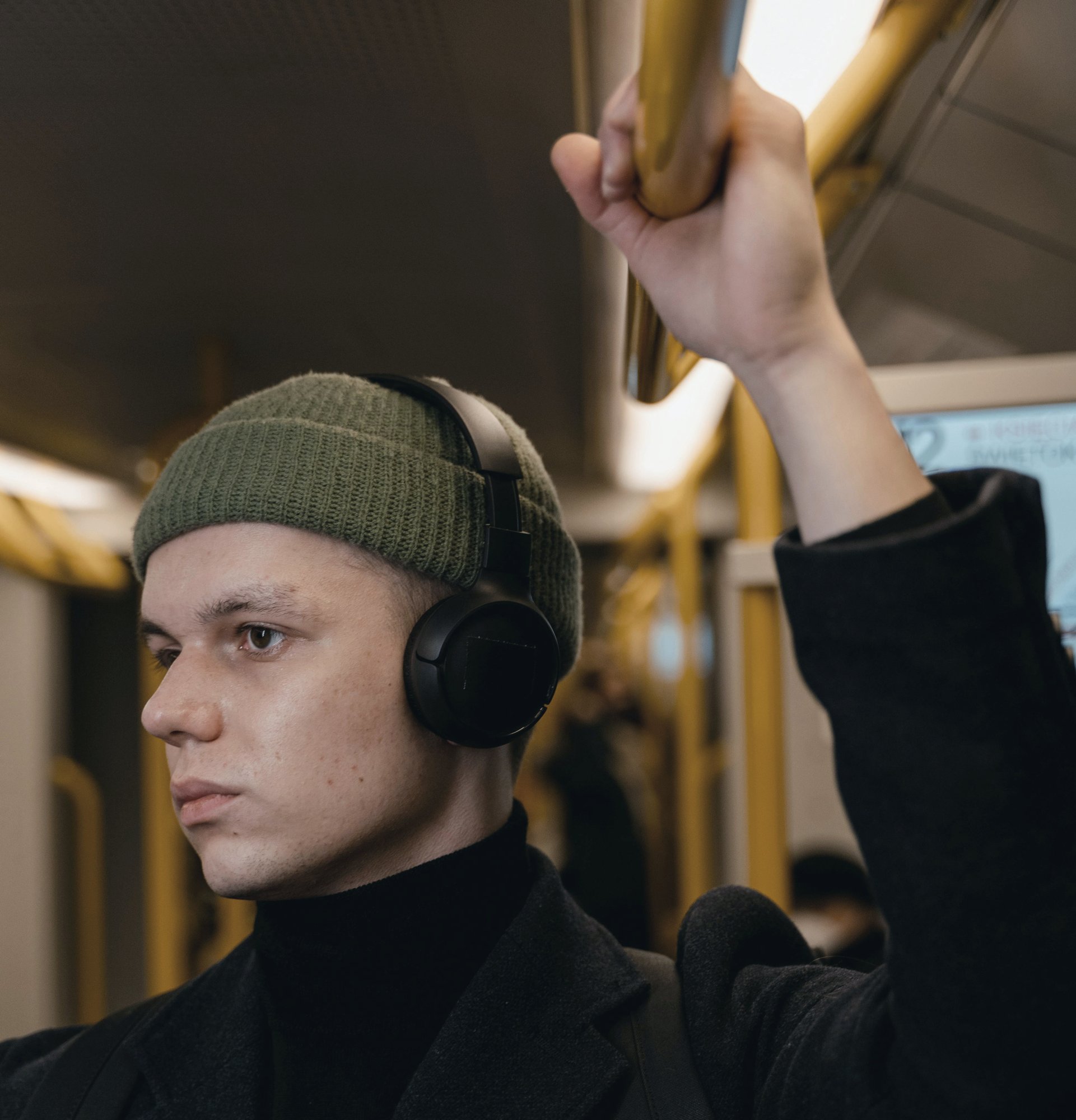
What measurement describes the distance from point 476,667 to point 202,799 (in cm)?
32

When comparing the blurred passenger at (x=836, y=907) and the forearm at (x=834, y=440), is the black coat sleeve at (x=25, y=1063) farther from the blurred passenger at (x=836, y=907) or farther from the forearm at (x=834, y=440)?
the blurred passenger at (x=836, y=907)

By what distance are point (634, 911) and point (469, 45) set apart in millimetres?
3484

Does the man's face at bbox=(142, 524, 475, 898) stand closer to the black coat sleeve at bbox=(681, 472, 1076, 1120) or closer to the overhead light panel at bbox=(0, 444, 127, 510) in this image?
the black coat sleeve at bbox=(681, 472, 1076, 1120)

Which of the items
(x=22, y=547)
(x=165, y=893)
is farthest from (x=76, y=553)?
(x=165, y=893)

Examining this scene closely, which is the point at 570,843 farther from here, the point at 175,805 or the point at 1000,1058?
the point at 1000,1058

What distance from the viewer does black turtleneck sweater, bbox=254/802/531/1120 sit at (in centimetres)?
113

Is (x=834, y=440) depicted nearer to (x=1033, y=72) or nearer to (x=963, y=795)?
(x=963, y=795)

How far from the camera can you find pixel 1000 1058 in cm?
70

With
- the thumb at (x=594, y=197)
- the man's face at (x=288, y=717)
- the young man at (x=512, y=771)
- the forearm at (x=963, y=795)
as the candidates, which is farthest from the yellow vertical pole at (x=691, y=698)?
the forearm at (x=963, y=795)

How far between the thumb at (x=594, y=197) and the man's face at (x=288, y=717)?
0.50 metres

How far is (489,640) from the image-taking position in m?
1.13

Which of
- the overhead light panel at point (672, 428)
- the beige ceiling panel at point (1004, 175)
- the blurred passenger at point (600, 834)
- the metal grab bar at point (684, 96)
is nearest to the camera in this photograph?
the metal grab bar at point (684, 96)

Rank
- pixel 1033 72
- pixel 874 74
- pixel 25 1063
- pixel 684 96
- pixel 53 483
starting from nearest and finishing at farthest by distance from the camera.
Answer: pixel 684 96
pixel 874 74
pixel 25 1063
pixel 1033 72
pixel 53 483

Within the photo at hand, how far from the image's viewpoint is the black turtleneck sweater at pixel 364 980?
1.13 meters
